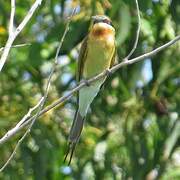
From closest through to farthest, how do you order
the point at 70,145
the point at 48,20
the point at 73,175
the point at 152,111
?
the point at 70,145 < the point at 73,175 < the point at 152,111 < the point at 48,20

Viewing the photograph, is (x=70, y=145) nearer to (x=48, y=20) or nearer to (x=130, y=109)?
(x=130, y=109)

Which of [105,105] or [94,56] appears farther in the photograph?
[105,105]

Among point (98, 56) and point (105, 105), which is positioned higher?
point (98, 56)

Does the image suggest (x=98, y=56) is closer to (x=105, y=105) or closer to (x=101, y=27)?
(x=101, y=27)

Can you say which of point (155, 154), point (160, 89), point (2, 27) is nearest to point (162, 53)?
point (160, 89)

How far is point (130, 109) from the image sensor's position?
4648 mm

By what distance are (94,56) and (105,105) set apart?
869 millimetres

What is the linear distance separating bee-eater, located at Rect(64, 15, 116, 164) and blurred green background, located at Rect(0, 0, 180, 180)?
0.15 meters

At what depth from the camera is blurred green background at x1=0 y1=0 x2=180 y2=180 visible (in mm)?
4332

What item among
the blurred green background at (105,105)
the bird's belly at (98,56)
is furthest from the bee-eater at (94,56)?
the blurred green background at (105,105)

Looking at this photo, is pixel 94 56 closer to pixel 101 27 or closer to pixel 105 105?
pixel 101 27

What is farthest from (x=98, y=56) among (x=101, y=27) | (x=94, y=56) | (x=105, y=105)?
(x=105, y=105)

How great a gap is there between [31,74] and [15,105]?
296 mm

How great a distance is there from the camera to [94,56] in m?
3.91
